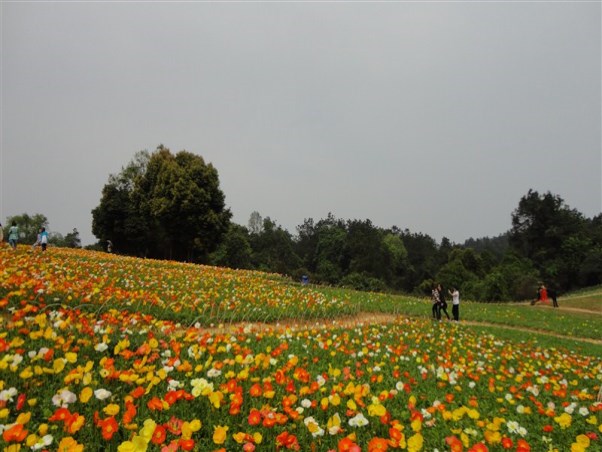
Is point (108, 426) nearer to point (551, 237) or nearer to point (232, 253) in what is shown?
point (232, 253)

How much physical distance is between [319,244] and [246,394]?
81.6 metres

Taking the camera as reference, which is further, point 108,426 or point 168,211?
point 168,211

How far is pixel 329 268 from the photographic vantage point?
71.2 meters

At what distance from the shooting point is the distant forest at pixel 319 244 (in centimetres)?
4122

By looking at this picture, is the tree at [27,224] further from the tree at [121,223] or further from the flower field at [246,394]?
the flower field at [246,394]

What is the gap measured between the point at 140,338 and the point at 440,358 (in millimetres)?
6113

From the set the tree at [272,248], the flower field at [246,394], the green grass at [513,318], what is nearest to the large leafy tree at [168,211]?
the green grass at [513,318]

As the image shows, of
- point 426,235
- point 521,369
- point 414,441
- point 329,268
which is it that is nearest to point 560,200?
point 329,268

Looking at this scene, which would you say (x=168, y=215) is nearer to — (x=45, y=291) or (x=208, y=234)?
(x=208, y=234)

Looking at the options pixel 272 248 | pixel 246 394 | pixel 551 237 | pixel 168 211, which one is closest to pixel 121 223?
pixel 168 211

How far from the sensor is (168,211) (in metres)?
40.5

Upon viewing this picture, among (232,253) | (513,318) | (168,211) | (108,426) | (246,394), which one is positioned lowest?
(513,318)

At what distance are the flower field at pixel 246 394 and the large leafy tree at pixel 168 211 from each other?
32049 millimetres

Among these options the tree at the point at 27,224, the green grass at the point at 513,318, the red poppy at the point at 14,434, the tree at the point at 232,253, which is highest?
the tree at the point at 27,224
